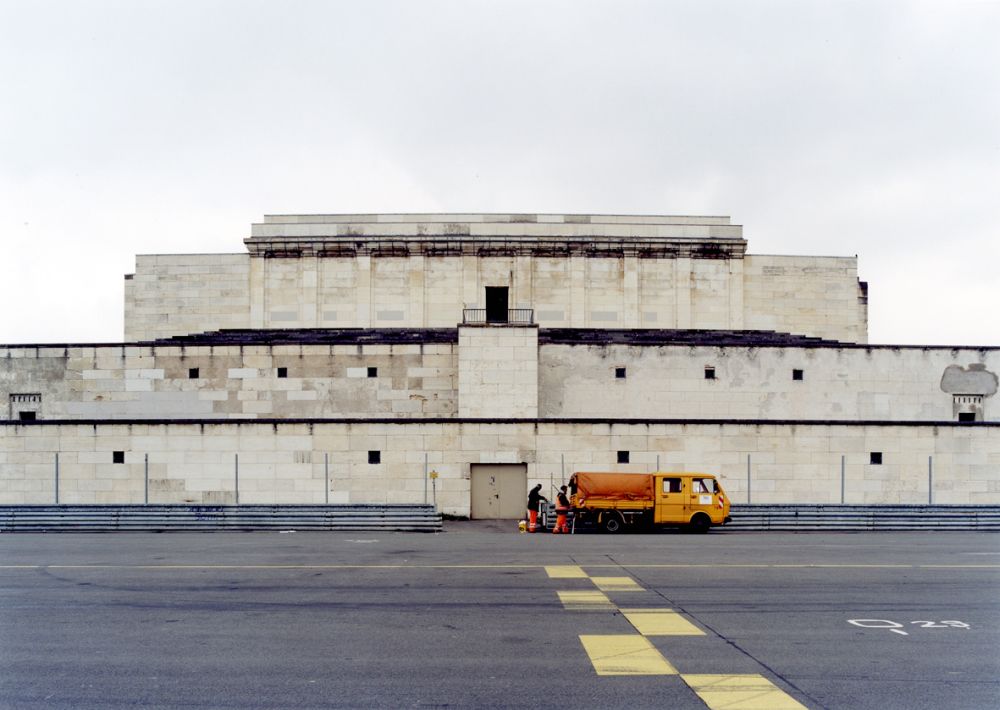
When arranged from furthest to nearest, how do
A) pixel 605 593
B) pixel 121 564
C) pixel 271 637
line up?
pixel 121 564, pixel 605 593, pixel 271 637

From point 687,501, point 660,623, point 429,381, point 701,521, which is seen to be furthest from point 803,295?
point 660,623

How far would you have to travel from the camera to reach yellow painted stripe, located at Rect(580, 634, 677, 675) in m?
10.7

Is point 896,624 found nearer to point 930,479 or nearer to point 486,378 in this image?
point 930,479

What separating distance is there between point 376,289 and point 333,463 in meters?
18.9

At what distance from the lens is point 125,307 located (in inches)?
2120

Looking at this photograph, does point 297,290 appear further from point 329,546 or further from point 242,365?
point 329,546

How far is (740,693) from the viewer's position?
9695 mm

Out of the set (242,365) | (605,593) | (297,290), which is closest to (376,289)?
(297,290)

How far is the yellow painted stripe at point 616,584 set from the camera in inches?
659

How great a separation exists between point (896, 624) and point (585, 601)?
4803 millimetres

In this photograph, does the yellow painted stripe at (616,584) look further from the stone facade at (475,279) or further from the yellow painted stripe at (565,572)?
Result: the stone facade at (475,279)

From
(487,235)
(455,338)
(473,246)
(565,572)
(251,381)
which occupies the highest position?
(487,235)

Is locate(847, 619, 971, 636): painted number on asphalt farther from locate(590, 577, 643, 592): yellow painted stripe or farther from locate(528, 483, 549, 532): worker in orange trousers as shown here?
locate(528, 483, 549, 532): worker in orange trousers

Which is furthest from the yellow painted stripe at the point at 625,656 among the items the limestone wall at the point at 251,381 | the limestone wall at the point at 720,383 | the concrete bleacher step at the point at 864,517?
the limestone wall at the point at 251,381
